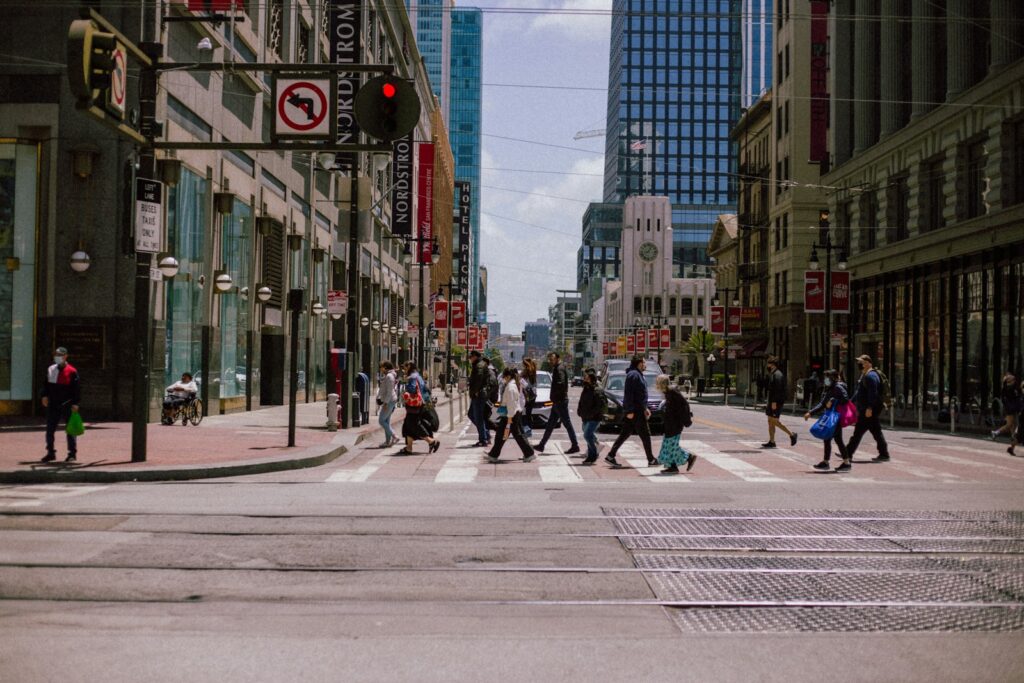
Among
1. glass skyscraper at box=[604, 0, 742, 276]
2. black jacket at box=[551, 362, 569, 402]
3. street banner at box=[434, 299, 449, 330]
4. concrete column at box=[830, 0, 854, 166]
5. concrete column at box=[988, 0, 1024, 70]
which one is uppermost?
glass skyscraper at box=[604, 0, 742, 276]

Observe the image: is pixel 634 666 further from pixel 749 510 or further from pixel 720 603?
pixel 749 510

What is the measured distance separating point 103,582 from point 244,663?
257 cm

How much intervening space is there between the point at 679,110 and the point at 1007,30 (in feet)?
465

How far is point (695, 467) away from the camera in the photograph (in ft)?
58.3

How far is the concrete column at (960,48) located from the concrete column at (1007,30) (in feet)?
10.3

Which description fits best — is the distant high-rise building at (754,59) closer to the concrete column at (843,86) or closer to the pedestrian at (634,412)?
the concrete column at (843,86)

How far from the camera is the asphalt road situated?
5.77 metres

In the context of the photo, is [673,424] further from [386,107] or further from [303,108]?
[303,108]

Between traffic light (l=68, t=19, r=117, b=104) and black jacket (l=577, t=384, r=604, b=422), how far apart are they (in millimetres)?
9504

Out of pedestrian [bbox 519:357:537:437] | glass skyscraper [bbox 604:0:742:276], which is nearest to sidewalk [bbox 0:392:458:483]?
pedestrian [bbox 519:357:537:437]

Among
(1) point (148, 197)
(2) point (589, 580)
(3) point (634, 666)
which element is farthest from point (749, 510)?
(1) point (148, 197)

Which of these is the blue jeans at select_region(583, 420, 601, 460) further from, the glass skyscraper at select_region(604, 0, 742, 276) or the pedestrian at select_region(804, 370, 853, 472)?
the glass skyscraper at select_region(604, 0, 742, 276)

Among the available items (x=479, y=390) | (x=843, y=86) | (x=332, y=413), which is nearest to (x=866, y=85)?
(x=843, y=86)

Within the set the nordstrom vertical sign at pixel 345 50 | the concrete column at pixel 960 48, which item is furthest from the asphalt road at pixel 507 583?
the concrete column at pixel 960 48
